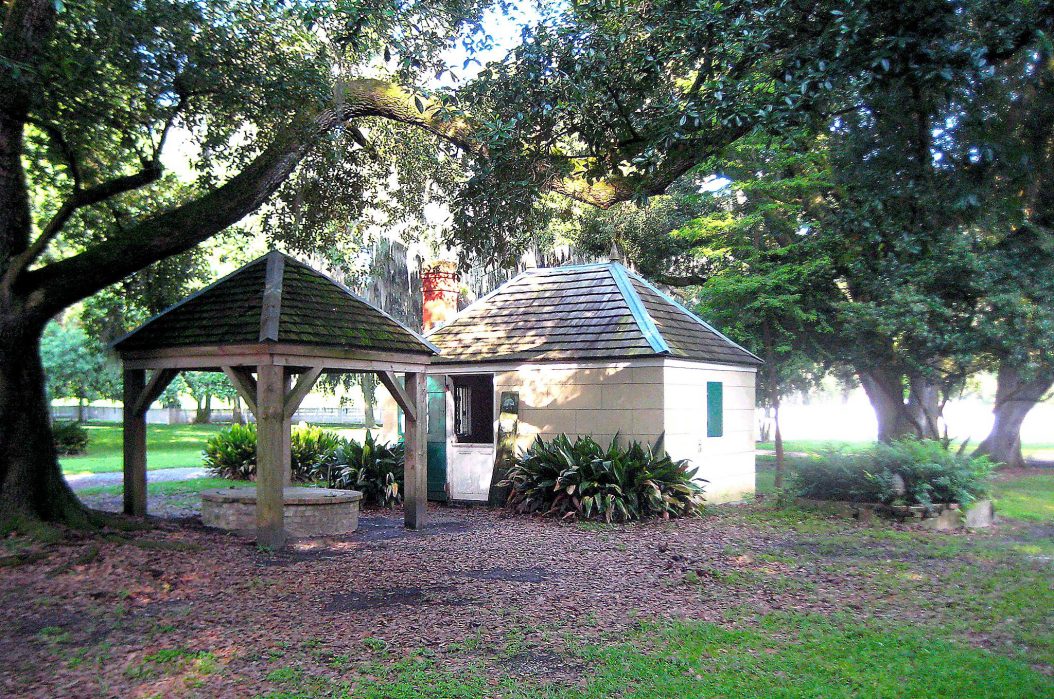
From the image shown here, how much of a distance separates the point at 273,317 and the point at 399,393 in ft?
8.42

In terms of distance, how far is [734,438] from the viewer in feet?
53.6

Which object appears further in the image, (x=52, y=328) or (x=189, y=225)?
(x=52, y=328)

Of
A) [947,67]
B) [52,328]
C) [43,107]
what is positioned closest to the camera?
[947,67]

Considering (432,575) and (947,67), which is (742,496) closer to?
(432,575)

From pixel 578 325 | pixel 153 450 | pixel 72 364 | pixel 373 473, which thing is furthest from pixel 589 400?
pixel 72 364

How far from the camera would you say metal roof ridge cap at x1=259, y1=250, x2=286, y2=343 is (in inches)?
397

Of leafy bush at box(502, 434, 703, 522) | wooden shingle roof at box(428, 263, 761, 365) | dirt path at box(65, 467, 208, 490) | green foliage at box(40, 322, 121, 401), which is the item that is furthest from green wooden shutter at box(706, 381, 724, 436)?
green foliage at box(40, 322, 121, 401)

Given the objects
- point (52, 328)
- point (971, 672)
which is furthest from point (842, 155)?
point (52, 328)

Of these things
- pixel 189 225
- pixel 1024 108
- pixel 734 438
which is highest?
pixel 1024 108

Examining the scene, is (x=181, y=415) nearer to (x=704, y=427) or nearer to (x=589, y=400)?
(x=589, y=400)

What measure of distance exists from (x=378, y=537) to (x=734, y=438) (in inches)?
318

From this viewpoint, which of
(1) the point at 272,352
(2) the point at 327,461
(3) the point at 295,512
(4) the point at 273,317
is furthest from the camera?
(2) the point at 327,461

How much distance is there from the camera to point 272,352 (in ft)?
33.1

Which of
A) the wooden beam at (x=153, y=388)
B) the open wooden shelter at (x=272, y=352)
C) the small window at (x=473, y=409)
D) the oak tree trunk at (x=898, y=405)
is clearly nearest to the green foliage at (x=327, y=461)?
the small window at (x=473, y=409)
